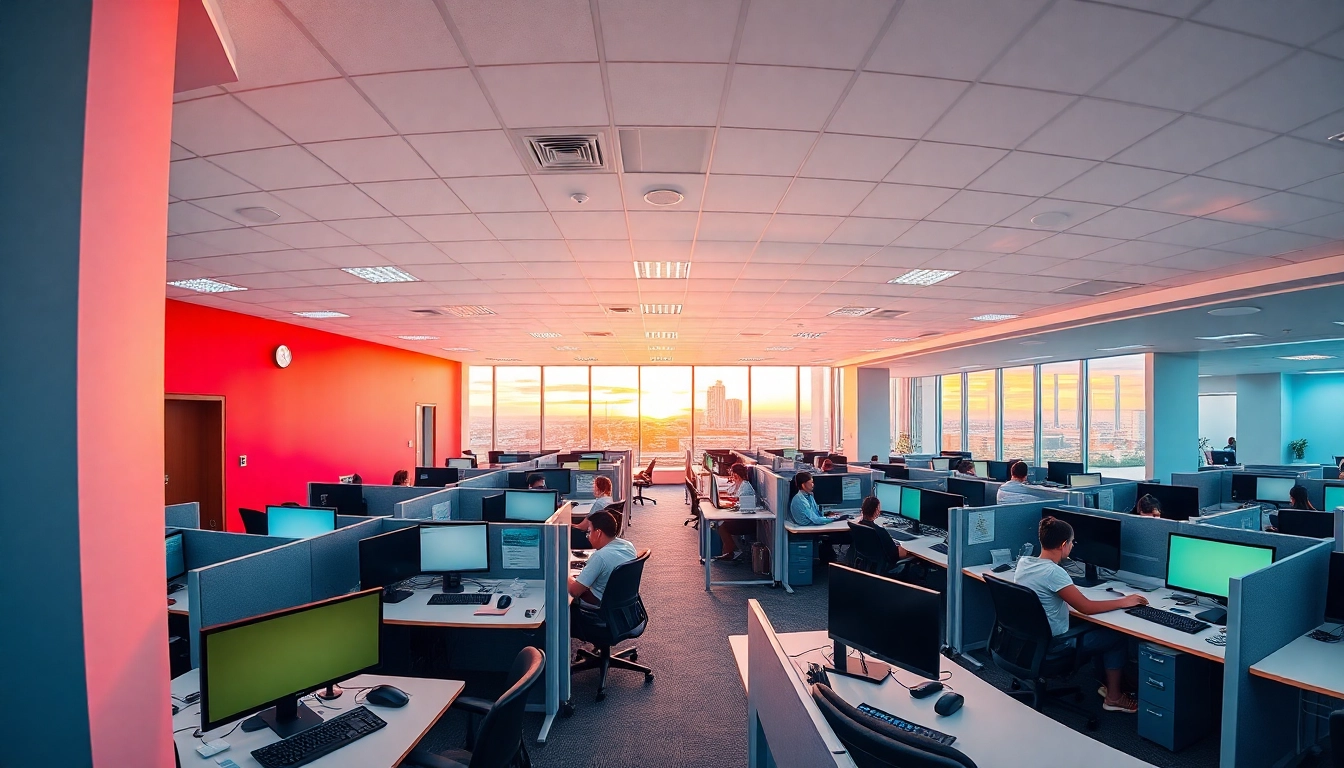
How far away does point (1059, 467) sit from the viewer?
7.60 metres

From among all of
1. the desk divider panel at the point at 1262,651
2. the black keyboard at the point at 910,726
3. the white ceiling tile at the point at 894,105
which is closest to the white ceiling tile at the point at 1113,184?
the white ceiling tile at the point at 894,105

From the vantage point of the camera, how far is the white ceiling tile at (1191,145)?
7.73 feet

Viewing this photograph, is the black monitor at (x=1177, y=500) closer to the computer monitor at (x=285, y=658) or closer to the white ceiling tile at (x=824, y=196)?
the white ceiling tile at (x=824, y=196)

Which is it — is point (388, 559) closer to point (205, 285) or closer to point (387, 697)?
point (387, 697)

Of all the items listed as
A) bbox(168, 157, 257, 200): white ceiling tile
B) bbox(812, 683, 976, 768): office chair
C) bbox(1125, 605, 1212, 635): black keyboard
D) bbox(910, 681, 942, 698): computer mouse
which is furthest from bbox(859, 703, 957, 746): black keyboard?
bbox(168, 157, 257, 200): white ceiling tile

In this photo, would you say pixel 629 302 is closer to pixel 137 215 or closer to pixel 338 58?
pixel 338 58

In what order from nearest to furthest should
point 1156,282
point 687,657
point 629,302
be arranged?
point 687,657
point 1156,282
point 629,302

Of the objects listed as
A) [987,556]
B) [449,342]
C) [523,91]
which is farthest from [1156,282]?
[449,342]

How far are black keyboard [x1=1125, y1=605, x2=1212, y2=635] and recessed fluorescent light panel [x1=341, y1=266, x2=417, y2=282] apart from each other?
5852 mm

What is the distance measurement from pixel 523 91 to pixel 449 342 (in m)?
8.16

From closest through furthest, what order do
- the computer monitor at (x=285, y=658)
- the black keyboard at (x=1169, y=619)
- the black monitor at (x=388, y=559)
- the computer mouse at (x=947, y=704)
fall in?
the computer monitor at (x=285, y=658), the computer mouse at (x=947, y=704), the black keyboard at (x=1169, y=619), the black monitor at (x=388, y=559)

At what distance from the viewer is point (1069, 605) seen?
3.15 meters

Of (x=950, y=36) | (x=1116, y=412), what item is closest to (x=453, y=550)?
(x=950, y=36)

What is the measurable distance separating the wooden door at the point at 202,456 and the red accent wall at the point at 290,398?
9 centimetres
